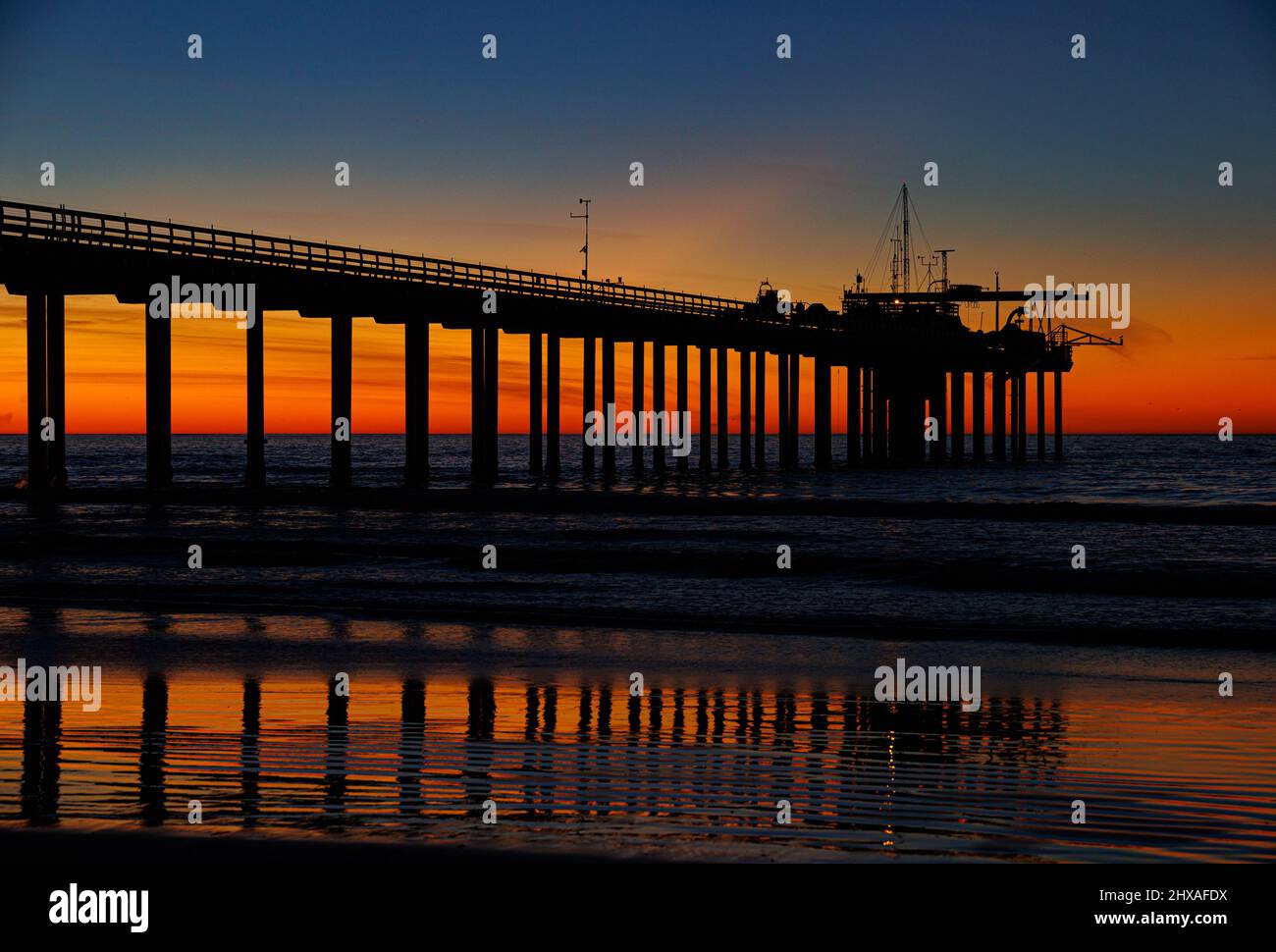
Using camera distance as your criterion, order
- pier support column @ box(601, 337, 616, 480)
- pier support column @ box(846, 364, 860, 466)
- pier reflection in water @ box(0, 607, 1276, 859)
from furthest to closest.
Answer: pier support column @ box(846, 364, 860, 466) → pier support column @ box(601, 337, 616, 480) → pier reflection in water @ box(0, 607, 1276, 859)

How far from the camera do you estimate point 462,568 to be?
23.6 m

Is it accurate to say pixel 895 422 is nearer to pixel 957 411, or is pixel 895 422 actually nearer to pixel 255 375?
pixel 957 411

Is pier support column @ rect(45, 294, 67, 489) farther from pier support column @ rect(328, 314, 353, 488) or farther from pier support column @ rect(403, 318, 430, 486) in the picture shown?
pier support column @ rect(403, 318, 430, 486)

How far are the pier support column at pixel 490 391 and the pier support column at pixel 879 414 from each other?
35269mm

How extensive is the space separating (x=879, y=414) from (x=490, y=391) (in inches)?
1517

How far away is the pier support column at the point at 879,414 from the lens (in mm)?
79625

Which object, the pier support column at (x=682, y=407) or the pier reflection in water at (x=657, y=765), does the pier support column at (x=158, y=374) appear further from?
the pier support column at (x=682, y=407)

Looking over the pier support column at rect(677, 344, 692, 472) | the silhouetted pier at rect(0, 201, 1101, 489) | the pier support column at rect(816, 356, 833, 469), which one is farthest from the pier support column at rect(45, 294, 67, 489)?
the pier support column at rect(816, 356, 833, 469)

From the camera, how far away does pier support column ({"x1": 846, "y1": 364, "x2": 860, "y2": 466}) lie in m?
76.8

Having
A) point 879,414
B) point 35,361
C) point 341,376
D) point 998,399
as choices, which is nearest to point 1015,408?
point 998,399

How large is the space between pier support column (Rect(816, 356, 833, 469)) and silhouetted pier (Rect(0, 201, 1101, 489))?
0.41 ft

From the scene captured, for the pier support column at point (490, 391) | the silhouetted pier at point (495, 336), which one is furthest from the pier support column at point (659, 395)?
the pier support column at point (490, 391)

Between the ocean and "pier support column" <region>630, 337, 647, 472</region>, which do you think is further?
"pier support column" <region>630, 337, 647, 472</region>
